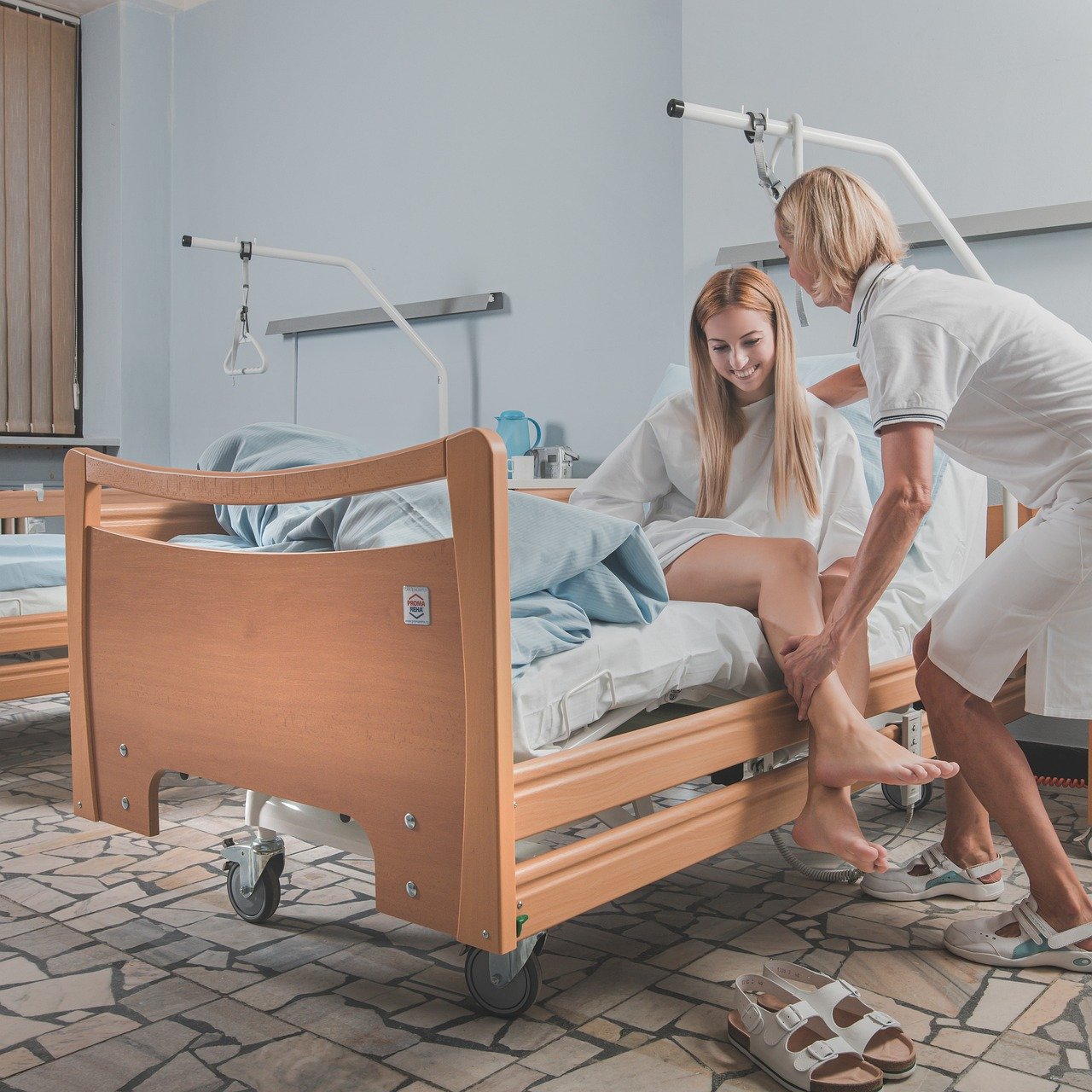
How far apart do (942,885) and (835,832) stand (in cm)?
44

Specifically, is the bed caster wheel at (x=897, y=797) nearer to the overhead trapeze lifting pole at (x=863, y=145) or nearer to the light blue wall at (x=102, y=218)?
the overhead trapeze lifting pole at (x=863, y=145)

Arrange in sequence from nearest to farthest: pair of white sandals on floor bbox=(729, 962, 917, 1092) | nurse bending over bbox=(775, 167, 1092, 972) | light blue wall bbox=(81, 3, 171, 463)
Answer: pair of white sandals on floor bbox=(729, 962, 917, 1092) → nurse bending over bbox=(775, 167, 1092, 972) → light blue wall bbox=(81, 3, 171, 463)

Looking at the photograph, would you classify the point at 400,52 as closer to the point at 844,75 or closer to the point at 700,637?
the point at 844,75

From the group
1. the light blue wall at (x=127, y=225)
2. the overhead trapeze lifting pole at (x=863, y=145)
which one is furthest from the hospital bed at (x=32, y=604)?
the light blue wall at (x=127, y=225)

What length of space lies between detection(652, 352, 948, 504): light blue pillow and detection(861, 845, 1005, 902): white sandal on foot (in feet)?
2.32

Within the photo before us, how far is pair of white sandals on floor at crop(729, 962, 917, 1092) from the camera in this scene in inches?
47.3

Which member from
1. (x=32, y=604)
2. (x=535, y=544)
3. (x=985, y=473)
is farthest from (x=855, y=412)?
(x=32, y=604)

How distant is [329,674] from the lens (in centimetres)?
126

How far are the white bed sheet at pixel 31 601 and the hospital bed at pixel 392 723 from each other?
0.94 m

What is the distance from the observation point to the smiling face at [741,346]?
195 cm

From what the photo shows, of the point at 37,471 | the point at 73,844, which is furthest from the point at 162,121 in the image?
the point at 73,844

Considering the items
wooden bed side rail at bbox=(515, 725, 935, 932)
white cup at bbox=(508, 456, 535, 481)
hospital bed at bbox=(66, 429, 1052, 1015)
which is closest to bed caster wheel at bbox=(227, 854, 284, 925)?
hospital bed at bbox=(66, 429, 1052, 1015)

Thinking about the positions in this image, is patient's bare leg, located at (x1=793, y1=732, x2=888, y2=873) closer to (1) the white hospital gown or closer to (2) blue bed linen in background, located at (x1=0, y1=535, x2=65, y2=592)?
(1) the white hospital gown

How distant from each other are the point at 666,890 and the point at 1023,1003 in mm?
610
